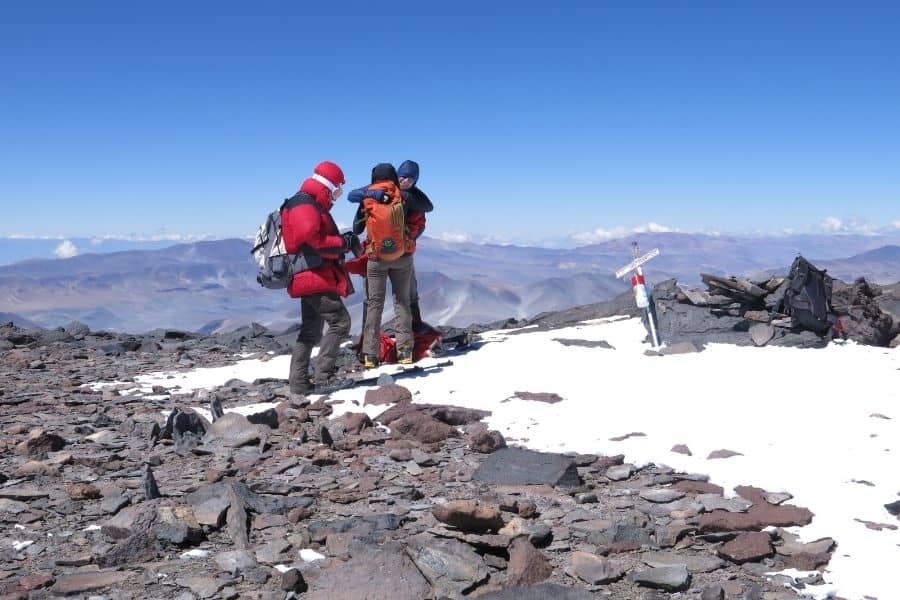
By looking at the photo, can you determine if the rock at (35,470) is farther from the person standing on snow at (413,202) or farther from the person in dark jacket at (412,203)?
the person standing on snow at (413,202)

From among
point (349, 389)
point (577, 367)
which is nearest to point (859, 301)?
point (577, 367)

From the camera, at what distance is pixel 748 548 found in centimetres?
471

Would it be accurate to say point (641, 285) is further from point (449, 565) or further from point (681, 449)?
point (449, 565)

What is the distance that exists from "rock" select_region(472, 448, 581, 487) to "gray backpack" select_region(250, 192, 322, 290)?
380cm

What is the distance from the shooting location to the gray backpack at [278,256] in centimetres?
913

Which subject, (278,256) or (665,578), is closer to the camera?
(665,578)

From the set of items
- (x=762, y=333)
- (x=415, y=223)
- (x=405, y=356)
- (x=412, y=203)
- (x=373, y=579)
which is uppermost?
(x=412, y=203)

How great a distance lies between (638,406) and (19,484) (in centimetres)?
627

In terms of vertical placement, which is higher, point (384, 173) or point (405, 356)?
point (384, 173)

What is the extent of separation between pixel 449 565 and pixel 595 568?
2.98ft

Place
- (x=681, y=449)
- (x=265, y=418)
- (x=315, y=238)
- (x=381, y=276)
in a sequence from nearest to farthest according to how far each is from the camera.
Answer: (x=681, y=449), (x=265, y=418), (x=315, y=238), (x=381, y=276)

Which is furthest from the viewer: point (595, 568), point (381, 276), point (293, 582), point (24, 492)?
point (381, 276)

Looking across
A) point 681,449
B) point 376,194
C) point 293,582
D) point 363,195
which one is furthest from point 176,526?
point 363,195

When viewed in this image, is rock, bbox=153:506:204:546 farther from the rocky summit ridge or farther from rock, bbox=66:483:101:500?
rock, bbox=66:483:101:500
